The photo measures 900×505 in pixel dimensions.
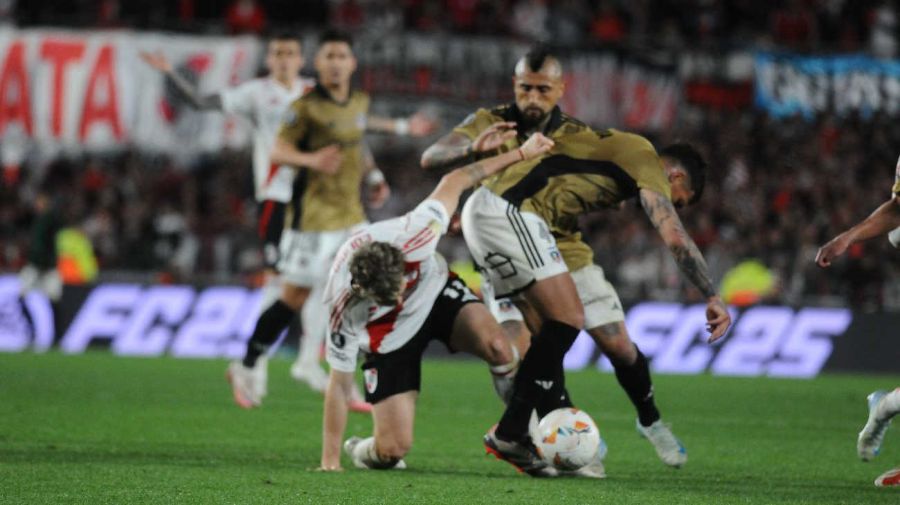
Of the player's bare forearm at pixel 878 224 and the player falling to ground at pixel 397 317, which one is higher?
the player's bare forearm at pixel 878 224

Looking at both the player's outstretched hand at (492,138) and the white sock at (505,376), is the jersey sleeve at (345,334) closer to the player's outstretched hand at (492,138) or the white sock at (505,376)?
the white sock at (505,376)

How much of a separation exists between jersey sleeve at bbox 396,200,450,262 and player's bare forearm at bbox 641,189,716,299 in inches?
39.1

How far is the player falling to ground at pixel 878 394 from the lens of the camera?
7016 millimetres

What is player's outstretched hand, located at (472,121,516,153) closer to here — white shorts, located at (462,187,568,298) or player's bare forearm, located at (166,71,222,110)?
white shorts, located at (462,187,568,298)

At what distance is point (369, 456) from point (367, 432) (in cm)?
157

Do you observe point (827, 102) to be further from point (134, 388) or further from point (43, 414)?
point (43, 414)

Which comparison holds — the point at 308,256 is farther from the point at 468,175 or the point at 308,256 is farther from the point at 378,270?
the point at 378,270

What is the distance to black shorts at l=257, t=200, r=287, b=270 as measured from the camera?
452 inches

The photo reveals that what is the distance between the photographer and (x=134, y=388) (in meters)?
12.3

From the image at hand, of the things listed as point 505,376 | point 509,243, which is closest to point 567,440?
point 505,376

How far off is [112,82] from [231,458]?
554 inches

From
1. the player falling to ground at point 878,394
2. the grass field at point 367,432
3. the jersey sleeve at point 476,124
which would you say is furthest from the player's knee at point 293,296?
the player falling to ground at point 878,394

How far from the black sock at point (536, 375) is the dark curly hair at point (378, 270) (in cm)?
78

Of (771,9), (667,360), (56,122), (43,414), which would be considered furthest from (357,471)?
(771,9)
